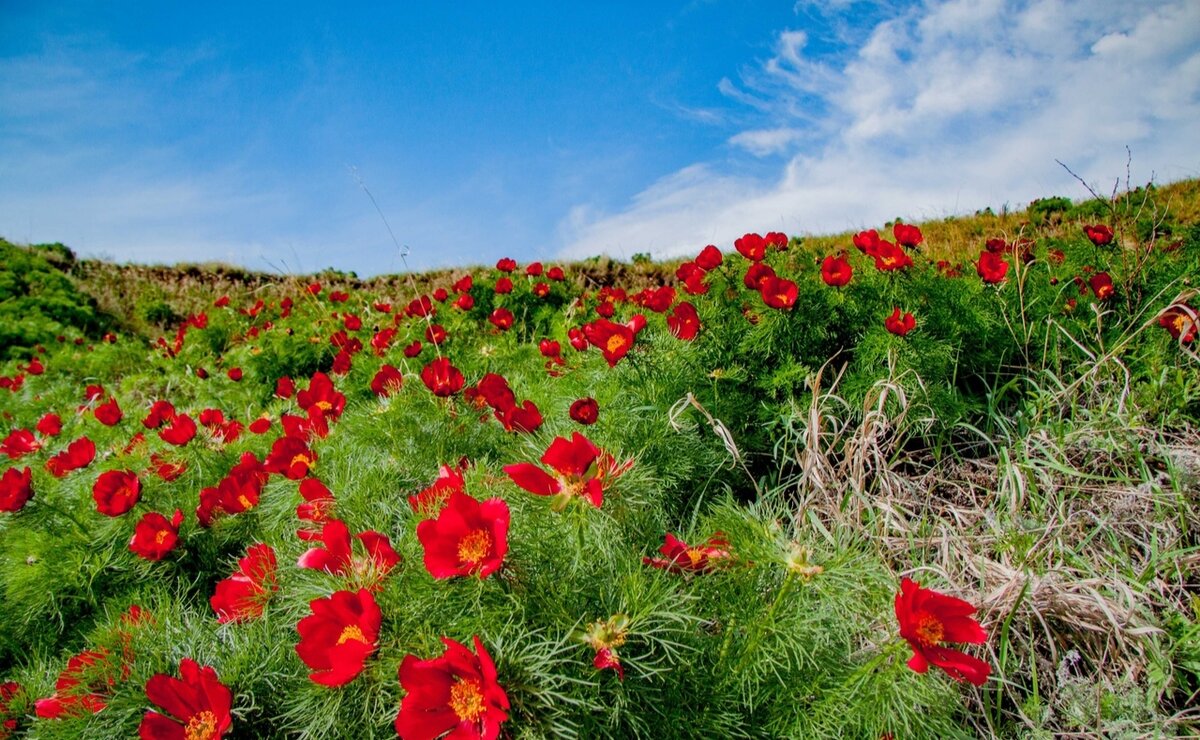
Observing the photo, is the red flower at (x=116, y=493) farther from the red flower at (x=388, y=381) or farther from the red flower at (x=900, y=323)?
the red flower at (x=900, y=323)

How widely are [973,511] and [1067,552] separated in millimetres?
283

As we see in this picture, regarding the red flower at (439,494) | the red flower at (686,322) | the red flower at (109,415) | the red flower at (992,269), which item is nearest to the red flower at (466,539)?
the red flower at (439,494)

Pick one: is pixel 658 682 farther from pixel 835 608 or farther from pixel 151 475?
pixel 151 475

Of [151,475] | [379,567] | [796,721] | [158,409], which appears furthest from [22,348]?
[796,721]

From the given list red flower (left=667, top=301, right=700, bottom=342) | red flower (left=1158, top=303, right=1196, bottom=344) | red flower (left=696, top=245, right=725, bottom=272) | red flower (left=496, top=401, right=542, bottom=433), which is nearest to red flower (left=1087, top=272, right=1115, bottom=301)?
red flower (left=1158, top=303, right=1196, bottom=344)

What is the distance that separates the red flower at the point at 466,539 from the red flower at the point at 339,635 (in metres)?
0.15

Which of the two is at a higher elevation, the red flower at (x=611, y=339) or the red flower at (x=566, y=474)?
the red flower at (x=611, y=339)

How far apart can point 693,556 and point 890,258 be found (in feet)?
5.94

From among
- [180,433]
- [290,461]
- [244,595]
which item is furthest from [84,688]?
[180,433]

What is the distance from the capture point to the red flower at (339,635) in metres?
1.16

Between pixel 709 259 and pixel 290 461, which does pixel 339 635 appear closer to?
pixel 290 461

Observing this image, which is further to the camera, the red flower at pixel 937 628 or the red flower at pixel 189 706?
the red flower at pixel 189 706

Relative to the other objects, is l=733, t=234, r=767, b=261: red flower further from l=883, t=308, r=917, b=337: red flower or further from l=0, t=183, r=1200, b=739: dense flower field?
l=883, t=308, r=917, b=337: red flower

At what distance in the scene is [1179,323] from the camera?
8.70 ft
